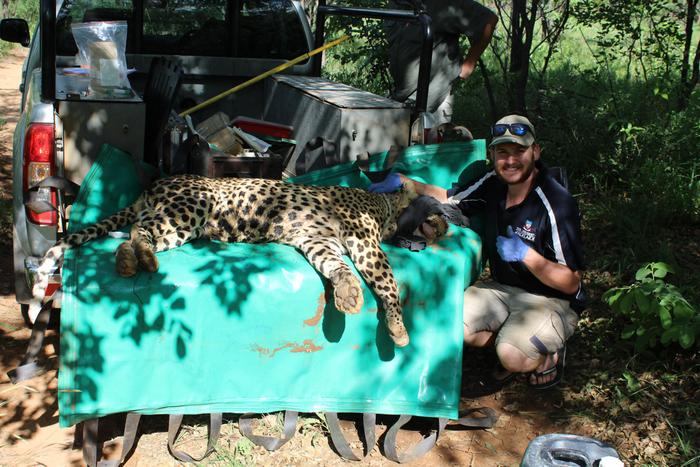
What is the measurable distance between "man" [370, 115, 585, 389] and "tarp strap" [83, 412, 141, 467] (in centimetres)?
165

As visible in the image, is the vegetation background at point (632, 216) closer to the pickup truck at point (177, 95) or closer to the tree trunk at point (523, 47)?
the tree trunk at point (523, 47)

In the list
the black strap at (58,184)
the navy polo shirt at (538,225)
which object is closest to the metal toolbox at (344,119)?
the navy polo shirt at (538,225)

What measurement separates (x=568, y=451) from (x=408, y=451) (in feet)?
5.81

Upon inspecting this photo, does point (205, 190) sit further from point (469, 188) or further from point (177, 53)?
point (177, 53)

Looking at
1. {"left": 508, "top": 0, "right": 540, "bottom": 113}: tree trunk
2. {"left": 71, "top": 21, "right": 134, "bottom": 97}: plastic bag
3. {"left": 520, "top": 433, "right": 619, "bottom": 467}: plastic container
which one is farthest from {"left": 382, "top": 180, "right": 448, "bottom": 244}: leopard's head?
{"left": 508, "top": 0, "right": 540, "bottom": 113}: tree trunk

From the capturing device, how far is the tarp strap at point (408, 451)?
3.52m

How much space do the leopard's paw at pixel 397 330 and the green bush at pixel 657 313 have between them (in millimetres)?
→ 1286

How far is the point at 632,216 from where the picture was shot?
5.61 meters

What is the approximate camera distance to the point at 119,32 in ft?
14.8

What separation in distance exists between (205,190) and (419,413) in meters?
1.48

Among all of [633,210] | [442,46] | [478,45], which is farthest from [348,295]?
[442,46]

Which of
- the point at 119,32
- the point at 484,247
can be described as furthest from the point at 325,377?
the point at 119,32

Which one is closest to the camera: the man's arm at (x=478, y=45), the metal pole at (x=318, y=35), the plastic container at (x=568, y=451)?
the plastic container at (x=568, y=451)

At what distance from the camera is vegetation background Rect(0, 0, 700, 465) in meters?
3.88
